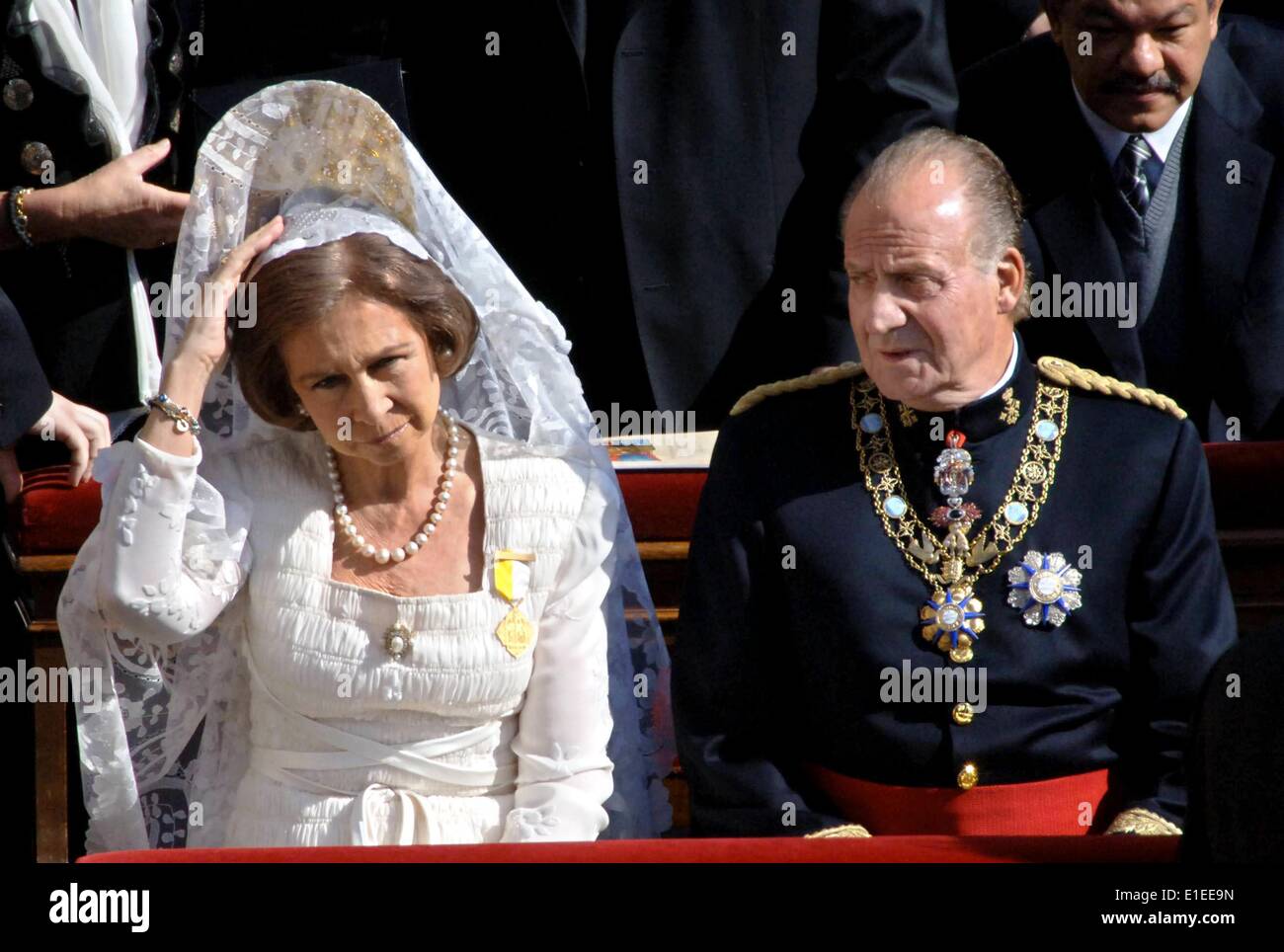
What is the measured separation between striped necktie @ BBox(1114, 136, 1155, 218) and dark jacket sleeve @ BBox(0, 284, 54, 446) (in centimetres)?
187

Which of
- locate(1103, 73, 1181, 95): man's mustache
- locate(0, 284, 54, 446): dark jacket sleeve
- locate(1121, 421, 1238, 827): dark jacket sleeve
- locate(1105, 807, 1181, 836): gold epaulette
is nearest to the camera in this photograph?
locate(1105, 807, 1181, 836): gold epaulette

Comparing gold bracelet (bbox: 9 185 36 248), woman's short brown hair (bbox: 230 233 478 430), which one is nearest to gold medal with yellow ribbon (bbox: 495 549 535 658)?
woman's short brown hair (bbox: 230 233 478 430)

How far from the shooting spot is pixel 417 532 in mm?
2742

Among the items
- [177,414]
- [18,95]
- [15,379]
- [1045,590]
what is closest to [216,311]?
[177,414]

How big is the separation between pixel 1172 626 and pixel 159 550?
1.42 meters

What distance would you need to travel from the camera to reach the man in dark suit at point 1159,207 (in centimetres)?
306

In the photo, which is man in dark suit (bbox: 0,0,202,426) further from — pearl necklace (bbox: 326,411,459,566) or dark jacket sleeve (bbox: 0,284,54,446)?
pearl necklace (bbox: 326,411,459,566)

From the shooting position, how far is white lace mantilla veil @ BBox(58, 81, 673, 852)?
2666mm

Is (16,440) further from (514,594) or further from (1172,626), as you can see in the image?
(1172,626)

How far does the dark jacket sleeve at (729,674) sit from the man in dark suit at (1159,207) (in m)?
0.81

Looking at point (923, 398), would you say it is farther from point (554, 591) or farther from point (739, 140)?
point (739, 140)

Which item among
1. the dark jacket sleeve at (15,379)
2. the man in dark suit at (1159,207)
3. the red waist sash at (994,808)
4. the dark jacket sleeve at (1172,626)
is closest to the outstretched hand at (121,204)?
the dark jacket sleeve at (15,379)

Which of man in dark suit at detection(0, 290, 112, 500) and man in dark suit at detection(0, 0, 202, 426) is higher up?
man in dark suit at detection(0, 0, 202, 426)

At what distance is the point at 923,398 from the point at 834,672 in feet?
1.35
